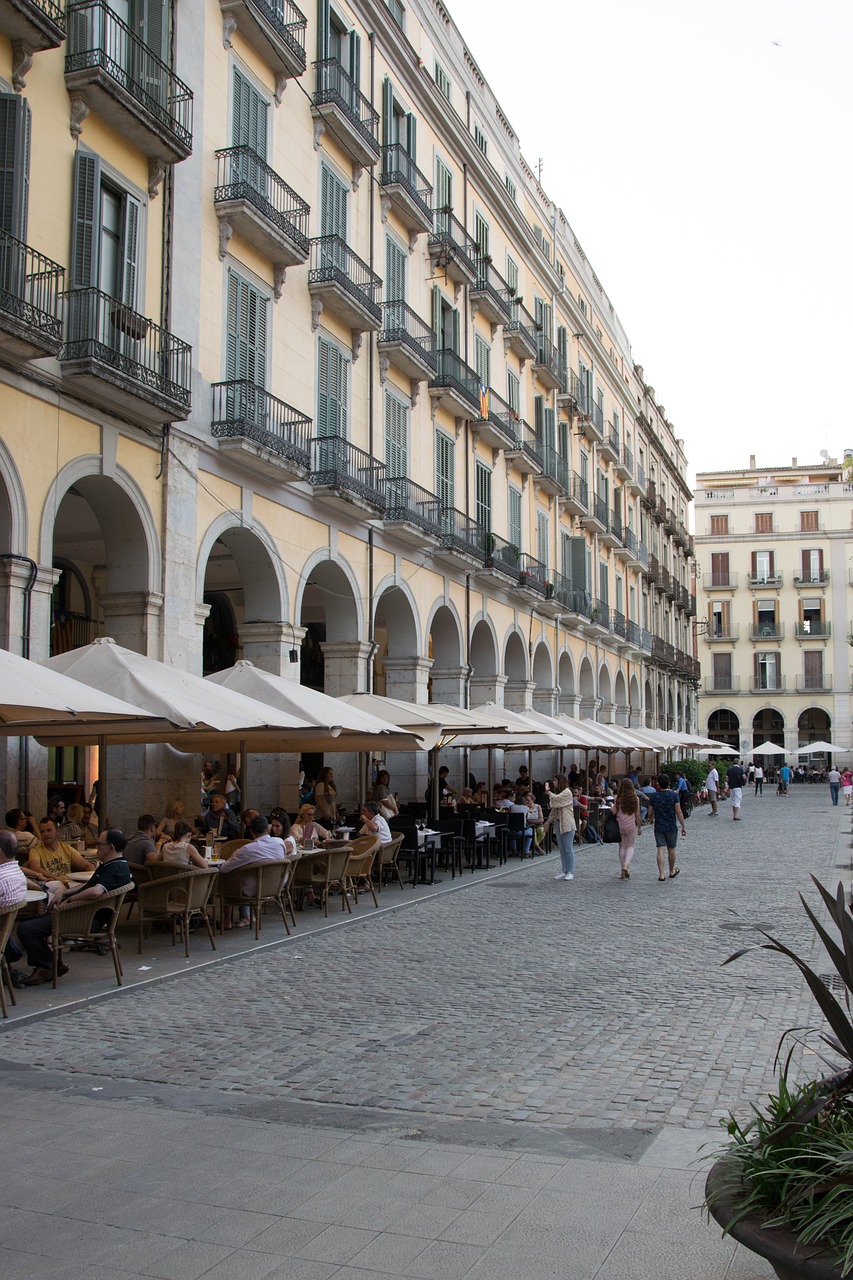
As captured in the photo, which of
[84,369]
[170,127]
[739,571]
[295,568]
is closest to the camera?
[84,369]

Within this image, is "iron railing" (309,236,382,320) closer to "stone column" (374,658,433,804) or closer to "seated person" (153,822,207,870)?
"stone column" (374,658,433,804)

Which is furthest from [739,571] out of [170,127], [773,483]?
[170,127]

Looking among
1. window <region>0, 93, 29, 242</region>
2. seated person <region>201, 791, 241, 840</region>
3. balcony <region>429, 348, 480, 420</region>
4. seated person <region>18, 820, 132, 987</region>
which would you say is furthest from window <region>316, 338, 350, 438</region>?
seated person <region>18, 820, 132, 987</region>

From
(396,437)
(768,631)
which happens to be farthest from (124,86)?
(768,631)

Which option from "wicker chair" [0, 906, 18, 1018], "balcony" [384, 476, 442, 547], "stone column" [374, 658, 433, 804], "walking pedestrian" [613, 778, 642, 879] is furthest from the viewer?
"stone column" [374, 658, 433, 804]

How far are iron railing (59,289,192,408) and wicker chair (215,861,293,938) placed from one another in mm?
6256

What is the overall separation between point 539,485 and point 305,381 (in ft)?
Result: 51.4

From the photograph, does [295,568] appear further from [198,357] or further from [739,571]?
[739,571]

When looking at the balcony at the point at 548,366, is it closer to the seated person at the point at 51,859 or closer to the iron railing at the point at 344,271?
the iron railing at the point at 344,271

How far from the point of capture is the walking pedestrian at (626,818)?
16.7 metres

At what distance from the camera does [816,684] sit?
70812mm

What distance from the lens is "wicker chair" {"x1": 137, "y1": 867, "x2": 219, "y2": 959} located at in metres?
10.3

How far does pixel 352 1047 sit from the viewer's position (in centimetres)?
718

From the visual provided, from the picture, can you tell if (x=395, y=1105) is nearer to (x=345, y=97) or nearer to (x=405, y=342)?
(x=405, y=342)
